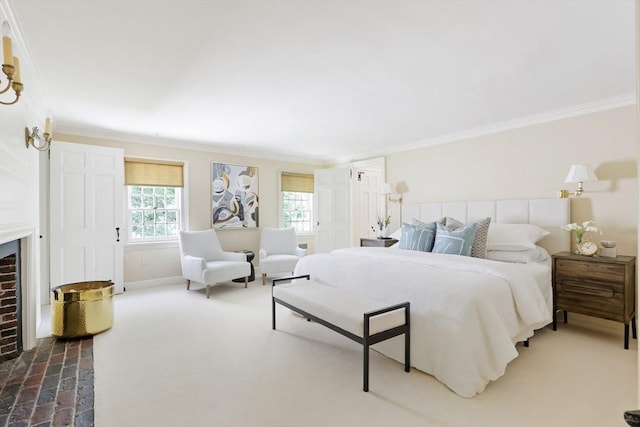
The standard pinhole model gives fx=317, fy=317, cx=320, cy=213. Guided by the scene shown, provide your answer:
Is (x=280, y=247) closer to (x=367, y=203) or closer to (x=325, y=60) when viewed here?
(x=367, y=203)

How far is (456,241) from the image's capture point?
10.7ft

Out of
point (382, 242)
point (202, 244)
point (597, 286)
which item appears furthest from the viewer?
point (202, 244)

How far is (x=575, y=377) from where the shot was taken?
7.32ft

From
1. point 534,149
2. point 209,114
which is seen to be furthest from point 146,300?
point 534,149

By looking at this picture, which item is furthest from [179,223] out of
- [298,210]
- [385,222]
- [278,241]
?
[385,222]

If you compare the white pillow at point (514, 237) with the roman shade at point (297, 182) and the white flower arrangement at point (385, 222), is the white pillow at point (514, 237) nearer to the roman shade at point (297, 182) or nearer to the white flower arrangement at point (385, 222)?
the white flower arrangement at point (385, 222)

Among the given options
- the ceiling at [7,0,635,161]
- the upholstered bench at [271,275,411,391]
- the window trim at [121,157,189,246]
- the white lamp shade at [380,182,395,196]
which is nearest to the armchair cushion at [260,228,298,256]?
the window trim at [121,157,189,246]

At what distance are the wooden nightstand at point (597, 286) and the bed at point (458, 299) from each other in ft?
0.47

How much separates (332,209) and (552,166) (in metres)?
3.31

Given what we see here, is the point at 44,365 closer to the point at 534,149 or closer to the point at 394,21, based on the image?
the point at 394,21

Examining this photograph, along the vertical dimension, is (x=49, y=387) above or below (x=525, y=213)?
below

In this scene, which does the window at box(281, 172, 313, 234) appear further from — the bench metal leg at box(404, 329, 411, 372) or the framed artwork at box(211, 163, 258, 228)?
the bench metal leg at box(404, 329, 411, 372)

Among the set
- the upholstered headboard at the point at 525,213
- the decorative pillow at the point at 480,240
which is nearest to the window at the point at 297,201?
the upholstered headboard at the point at 525,213

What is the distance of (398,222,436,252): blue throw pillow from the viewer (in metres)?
3.59
